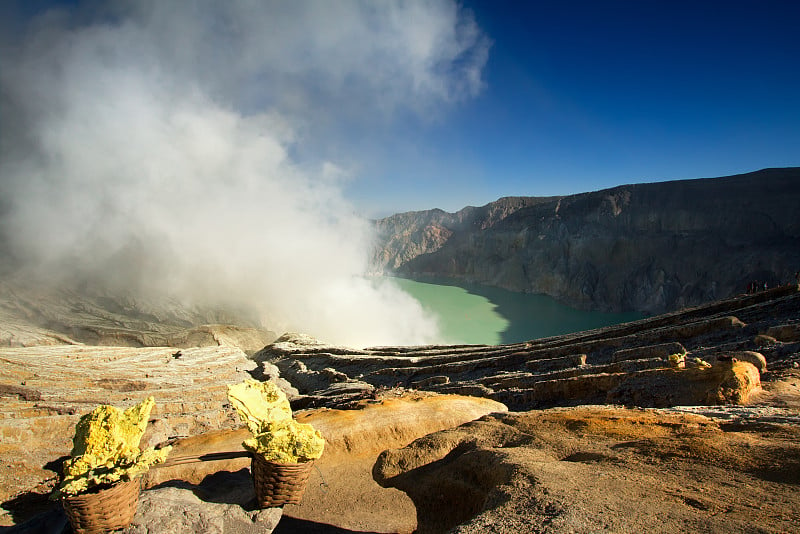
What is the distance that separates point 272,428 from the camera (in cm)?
433

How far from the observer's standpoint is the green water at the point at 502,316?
4616cm

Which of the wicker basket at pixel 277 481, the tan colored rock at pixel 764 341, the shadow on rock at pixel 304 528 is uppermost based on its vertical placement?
the wicker basket at pixel 277 481

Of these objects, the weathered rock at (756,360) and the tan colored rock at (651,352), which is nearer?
the weathered rock at (756,360)

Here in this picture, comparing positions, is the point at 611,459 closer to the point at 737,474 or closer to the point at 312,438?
the point at 737,474

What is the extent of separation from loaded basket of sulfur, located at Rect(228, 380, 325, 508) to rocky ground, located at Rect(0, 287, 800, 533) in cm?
28

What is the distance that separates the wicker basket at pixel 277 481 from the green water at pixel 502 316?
3999cm

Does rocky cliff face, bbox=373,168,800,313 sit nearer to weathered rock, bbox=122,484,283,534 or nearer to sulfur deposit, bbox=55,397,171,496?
weathered rock, bbox=122,484,283,534

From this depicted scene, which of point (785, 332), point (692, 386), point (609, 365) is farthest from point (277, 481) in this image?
point (785, 332)

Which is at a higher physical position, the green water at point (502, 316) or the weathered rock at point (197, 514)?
the weathered rock at point (197, 514)

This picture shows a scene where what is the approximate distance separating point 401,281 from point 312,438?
85.0 metres

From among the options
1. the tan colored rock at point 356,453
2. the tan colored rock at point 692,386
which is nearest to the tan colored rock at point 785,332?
the tan colored rock at point 692,386

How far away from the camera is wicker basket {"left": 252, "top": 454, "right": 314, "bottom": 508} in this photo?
13.7ft

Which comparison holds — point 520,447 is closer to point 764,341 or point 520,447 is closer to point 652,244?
point 764,341

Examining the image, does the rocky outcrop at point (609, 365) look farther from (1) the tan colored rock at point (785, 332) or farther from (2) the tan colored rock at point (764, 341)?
(1) the tan colored rock at point (785, 332)
